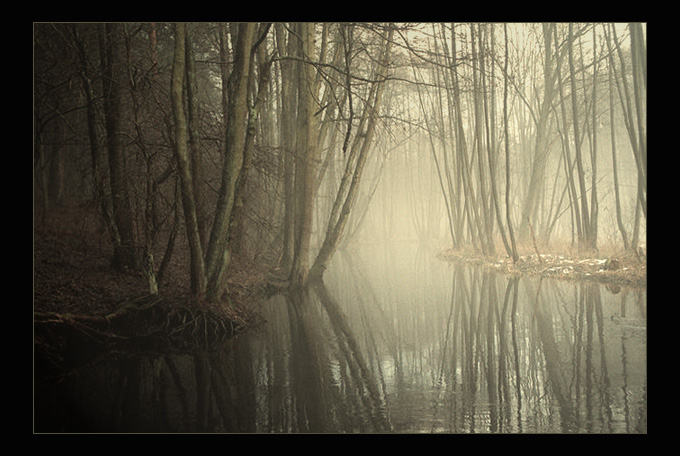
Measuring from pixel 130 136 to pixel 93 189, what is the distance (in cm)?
83

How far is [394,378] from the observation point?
4191 millimetres

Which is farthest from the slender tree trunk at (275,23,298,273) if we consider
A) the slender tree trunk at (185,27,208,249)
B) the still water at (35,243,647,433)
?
the slender tree trunk at (185,27,208,249)

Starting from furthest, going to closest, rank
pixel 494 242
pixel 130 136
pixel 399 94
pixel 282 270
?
pixel 399 94
pixel 494 242
pixel 282 270
pixel 130 136

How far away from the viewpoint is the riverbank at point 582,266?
6.53 metres

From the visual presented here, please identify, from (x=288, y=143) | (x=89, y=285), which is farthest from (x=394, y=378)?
(x=288, y=143)

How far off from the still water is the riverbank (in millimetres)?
380

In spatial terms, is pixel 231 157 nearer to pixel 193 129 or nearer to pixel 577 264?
pixel 193 129
